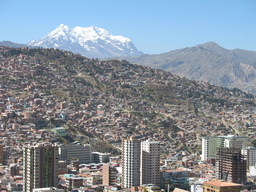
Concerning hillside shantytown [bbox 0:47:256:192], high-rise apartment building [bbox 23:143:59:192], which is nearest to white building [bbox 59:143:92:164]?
hillside shantytown [bbox 0:47:256:192]

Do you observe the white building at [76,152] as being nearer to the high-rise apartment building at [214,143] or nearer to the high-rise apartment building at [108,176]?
the high-rise apartment building at [108,176]

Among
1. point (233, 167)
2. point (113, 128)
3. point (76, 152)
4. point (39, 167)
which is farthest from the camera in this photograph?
point (113, 128)

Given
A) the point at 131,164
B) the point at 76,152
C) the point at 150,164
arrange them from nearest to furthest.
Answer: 1. the point at 131,164
2. the point at 150,164
3. the point at 76,152

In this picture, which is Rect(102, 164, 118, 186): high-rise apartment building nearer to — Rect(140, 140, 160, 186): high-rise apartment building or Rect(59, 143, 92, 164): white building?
Rect(140, 140, 160, 186): high-rise apartment building

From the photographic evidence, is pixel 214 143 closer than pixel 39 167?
No

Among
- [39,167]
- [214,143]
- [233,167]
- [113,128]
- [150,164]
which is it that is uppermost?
[113,128]

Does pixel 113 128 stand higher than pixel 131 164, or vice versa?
pixel 113 128

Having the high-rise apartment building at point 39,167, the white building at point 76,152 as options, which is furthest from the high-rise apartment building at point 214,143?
the high-rise apartment building at point 39,167

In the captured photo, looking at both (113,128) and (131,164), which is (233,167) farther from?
(113,128)

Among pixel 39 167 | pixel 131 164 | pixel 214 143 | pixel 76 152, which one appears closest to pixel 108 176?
pixel 131 164
